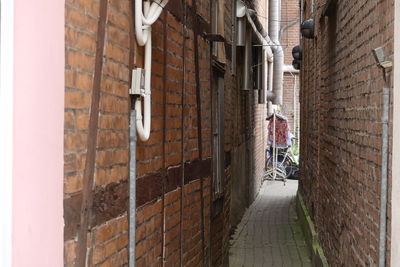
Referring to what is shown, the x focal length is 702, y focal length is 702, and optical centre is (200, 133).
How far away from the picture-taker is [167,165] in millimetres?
5145

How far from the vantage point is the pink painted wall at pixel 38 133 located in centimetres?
257

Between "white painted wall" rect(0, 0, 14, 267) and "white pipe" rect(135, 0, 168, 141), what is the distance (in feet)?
5.02

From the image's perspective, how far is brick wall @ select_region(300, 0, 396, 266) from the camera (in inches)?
189

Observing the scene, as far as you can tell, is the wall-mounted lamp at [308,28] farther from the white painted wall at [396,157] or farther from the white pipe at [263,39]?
the white painted wall at [396,157]

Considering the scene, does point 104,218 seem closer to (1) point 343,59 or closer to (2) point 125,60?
(2) point 125,60

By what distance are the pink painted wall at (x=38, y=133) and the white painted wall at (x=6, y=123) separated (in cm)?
3

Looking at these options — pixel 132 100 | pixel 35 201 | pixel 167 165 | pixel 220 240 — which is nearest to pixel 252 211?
pixel 220 240

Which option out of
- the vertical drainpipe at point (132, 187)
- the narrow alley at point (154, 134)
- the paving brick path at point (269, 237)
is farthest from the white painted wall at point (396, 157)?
the paving brick path at point (269, 237)

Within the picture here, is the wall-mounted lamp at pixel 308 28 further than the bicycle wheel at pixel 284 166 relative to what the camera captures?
No

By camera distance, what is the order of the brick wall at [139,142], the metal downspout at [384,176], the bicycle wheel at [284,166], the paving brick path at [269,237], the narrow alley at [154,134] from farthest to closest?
the bicycle wheel at [284,166] → the paving brick path at [269,237] → the metal downspout at [384,176] → the brick wall at [139,142] → the narrow alley at [154,134]

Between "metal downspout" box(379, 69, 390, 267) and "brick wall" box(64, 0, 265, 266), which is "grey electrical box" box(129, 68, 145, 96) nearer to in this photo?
"brick wall" box(64, 0, 265, 266)

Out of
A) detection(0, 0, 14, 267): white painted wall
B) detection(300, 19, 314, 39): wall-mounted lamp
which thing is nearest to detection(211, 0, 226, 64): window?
detection(300, 19, 314, 39): wall-mounted lamp

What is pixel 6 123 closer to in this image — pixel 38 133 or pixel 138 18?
pixel 38 133

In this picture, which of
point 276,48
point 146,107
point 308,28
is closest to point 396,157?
point 146,107
